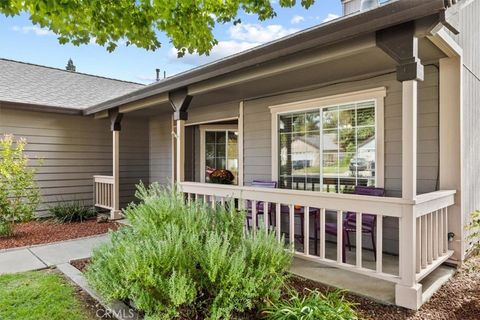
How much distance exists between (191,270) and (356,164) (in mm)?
3322

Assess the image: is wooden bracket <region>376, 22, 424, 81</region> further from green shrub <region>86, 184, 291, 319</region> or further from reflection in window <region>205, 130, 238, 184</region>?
reflection in window <region>205, 130, 238, 184</region>

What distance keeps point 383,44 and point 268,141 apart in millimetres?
3367

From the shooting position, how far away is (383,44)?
9.91 feet

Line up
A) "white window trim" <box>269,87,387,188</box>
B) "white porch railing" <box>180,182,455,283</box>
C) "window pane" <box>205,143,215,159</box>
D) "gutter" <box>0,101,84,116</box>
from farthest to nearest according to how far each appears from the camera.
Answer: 1. "window pane" <box>205,143,215,159</box>
2. "gutter" <box>0,101,84,116</box>
3. "white window trim" <box>269,87,387,188</box>
4. "white porch railing" <box>180,182,455,283</box>

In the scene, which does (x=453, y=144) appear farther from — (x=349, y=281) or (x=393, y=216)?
(x=349, y=281)

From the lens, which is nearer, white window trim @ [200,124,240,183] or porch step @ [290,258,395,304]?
porch step @ [290,258,395,304]

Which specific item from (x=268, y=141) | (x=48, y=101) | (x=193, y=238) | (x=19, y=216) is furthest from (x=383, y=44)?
(x=48, y=101)

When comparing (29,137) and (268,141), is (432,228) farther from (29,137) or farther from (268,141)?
(29,137)

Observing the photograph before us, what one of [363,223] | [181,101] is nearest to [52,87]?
[181,101]

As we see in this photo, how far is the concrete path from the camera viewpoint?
423 centimetres

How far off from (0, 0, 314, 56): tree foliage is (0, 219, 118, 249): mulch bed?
12.2 ft

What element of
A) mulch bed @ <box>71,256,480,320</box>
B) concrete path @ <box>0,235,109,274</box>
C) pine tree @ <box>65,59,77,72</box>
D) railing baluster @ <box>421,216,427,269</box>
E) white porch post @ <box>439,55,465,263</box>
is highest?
pine tree @ <box>65,59,77,72</box>

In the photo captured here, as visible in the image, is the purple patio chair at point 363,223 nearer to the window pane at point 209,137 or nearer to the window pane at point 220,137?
the window pane at point 220,137

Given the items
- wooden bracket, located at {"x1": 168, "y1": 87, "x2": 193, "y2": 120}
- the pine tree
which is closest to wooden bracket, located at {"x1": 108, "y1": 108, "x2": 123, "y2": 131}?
wooden bracket, located at {"x1": 168, "y1": 87, "x2": 193, "y2": 120}
